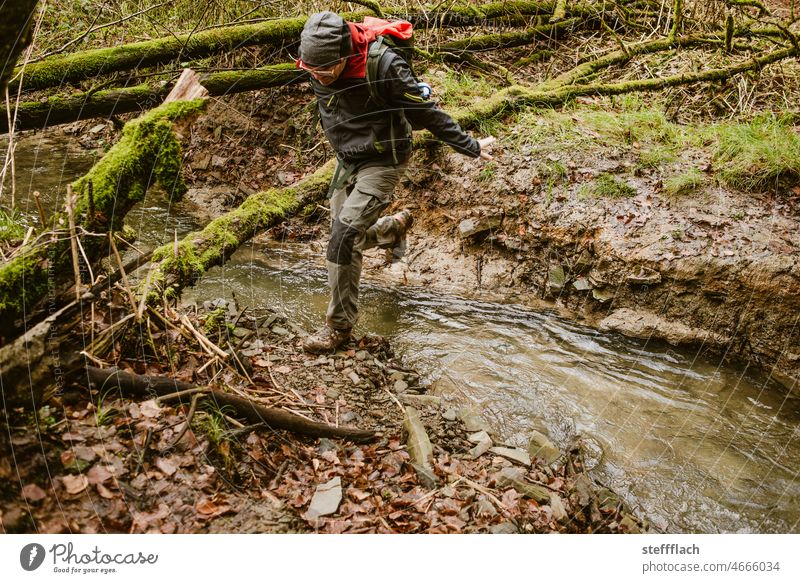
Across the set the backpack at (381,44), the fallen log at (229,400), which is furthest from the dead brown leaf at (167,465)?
the backpack at (381,44)

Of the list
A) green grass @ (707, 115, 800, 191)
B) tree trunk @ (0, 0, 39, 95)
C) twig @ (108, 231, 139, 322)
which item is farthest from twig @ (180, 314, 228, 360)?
green grass @ (707, 115, 800, 191)

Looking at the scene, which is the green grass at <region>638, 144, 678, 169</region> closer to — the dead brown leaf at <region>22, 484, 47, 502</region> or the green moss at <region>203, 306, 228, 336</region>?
the green moss at <region>203, 306, 228, 336</region>

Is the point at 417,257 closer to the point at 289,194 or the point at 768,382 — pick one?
the point at 289,194

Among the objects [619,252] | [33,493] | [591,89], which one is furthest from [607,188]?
[33,493]

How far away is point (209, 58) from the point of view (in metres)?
6.12

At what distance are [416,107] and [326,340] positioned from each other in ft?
6.70

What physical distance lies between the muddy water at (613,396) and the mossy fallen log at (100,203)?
1921mm

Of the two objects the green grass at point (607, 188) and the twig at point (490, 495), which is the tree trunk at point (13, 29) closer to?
the twig at point (490, 495)

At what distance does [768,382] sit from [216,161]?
7108 millimetres

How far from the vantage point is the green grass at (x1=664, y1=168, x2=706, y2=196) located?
5180 mm

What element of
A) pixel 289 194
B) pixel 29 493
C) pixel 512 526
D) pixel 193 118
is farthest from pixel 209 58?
pixel 512 526

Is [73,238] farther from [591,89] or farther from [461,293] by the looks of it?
[591,89]

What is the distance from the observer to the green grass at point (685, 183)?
5180 mm

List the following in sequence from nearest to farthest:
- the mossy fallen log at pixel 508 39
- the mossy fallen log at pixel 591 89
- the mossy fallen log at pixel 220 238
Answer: the mossy fallen log at pixel 220 238 → the mossy fallen log at pixel 591 89 → the mossy fallen log at pixel 508 39
